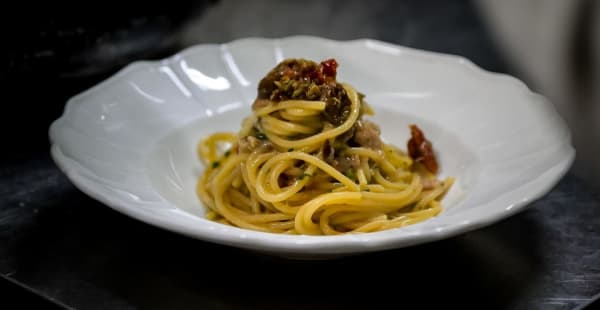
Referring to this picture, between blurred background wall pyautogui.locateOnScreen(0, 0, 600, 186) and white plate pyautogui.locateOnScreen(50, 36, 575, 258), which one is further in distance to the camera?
blurred background wall pyautogui.locateOnScreen(0, 0, 600, 186)

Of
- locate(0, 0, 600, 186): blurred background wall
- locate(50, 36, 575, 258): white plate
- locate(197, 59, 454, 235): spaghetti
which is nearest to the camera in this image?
locate(50, 36, 575, 258): white plate

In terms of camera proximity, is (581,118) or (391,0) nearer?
(581,118)

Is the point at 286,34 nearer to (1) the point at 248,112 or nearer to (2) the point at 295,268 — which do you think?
(1) the point at 248,112

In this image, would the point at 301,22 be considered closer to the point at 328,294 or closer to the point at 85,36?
the point at 85,36

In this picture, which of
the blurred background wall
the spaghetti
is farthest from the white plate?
the blurred background wall

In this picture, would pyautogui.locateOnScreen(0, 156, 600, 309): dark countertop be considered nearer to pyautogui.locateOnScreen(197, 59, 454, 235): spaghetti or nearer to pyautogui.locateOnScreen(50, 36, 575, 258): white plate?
pyautogui.locateOnScreen(50, 36, 575, 258): white plate

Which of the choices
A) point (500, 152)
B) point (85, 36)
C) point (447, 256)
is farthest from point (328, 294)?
point (85, 36)
